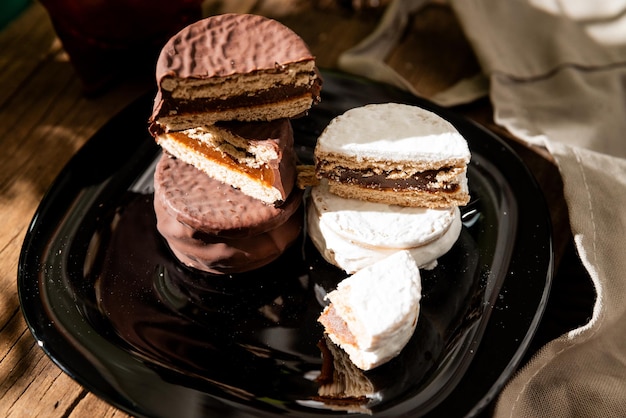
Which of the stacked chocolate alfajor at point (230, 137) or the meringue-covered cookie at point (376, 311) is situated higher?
the stacked chocolate alfajor at point (230, 137)

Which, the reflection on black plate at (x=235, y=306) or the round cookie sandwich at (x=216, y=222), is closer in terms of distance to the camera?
the reflection on black plate at (x=235, y=306)

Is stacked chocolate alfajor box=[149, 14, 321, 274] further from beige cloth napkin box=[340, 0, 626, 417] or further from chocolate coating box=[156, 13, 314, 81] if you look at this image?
beige cloth napkin box=[340, 0, 626, 417]

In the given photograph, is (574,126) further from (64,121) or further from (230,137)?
(64,121)

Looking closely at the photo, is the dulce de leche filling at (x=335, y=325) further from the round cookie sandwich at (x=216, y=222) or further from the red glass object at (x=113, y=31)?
the red glass object at (x=113, y=31)

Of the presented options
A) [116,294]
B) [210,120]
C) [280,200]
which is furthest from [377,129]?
[116,294]

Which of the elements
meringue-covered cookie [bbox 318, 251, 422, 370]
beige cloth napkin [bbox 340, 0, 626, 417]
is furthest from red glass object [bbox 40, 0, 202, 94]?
meringue-covered cookie [bbox 318, 251, 422, 370]

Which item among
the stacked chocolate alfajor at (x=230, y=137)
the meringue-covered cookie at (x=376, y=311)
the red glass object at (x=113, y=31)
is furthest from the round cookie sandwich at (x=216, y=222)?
the red glass object at (x=113, y=31)
